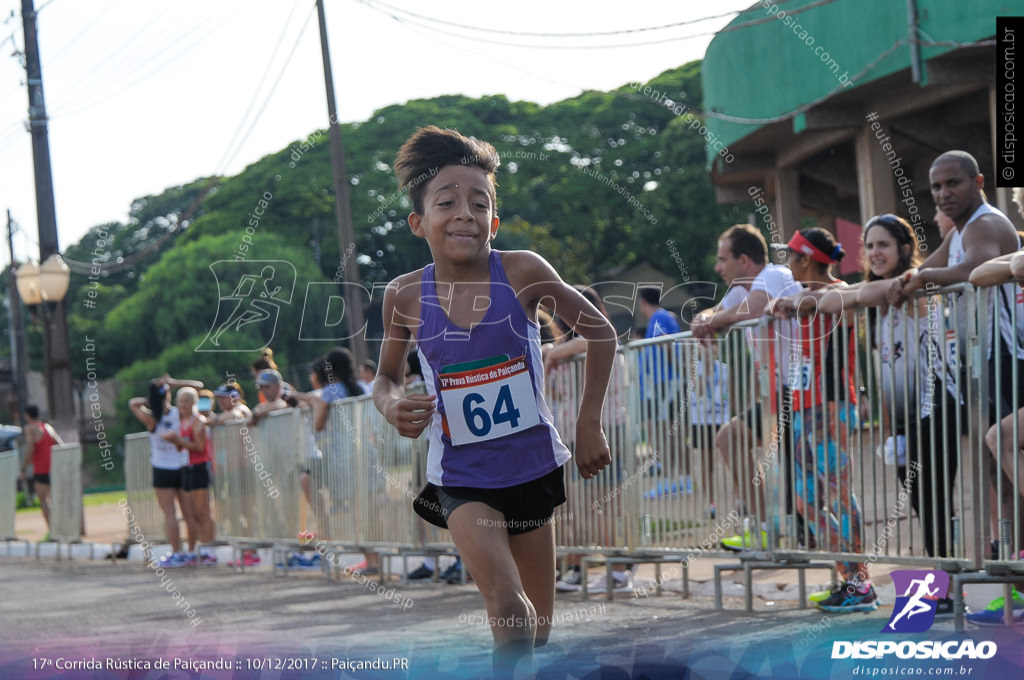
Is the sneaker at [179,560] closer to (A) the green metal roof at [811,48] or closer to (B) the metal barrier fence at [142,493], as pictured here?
(B) the metal barrier fence at [142,493]

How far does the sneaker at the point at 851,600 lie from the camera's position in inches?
252

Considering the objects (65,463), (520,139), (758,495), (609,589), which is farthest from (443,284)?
(520,139)

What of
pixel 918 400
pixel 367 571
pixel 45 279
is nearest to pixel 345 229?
pixel 45 279

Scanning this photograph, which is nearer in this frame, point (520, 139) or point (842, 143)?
point (842, 143)

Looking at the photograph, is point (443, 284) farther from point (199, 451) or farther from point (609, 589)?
point (199, 451)

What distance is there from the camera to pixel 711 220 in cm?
4716

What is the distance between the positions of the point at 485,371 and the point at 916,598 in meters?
2.80

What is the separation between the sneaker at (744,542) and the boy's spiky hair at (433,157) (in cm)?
331

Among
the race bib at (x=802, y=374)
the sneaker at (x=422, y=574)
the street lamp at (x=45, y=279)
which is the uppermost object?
the street lamp at (x=45, y=279)

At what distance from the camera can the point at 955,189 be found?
6141 millimetres

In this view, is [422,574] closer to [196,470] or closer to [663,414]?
[663,414]

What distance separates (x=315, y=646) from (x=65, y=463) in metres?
11.0

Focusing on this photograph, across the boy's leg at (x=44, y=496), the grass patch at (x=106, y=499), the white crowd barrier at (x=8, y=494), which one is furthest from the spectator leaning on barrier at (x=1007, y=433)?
the grass patch at (x=106, y=499)

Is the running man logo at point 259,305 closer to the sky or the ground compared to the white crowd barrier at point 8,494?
closer to the sky
